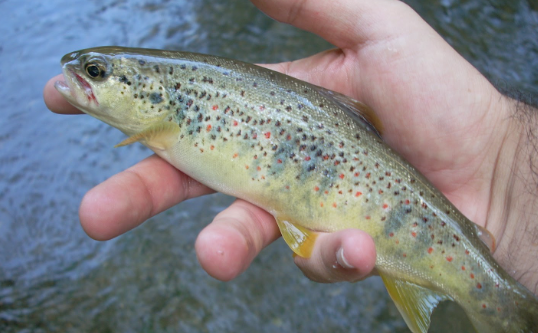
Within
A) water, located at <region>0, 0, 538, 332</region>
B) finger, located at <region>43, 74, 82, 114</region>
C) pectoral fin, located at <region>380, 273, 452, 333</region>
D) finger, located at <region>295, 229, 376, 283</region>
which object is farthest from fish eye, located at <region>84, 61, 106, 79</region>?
water, located at <region>0, 0, 538, 332</region>

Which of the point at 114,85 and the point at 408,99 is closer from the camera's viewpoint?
the point at 114,85

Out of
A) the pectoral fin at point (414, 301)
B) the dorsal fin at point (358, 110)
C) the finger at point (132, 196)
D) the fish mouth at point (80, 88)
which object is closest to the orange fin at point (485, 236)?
the pectoral fin at point (414, 301)

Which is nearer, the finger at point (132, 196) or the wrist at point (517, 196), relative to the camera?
the finger at point (132, 196)

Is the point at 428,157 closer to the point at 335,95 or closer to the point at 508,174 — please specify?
the point at 508,174

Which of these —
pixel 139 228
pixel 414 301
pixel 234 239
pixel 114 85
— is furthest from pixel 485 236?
pixel 139 228

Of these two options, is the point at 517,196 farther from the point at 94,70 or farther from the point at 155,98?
the point at 94,70

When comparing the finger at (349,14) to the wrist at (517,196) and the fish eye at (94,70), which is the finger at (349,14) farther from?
the fish eye at (94,70)
